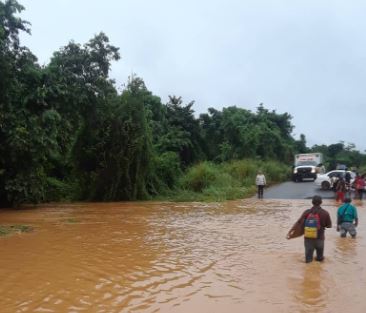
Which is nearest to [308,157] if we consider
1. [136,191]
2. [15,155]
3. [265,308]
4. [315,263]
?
[136,191]

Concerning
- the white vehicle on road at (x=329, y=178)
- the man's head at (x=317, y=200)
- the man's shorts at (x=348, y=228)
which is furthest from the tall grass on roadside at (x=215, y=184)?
the man's head at (x=317, y=200)

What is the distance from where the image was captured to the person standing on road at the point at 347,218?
1284cm

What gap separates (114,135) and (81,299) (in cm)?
2015

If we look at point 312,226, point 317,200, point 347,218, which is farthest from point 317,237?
point 347,218

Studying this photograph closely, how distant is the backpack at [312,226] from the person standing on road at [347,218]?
291cm

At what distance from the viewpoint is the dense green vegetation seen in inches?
859

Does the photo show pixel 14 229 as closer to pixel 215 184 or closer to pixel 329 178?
pixel 215 184

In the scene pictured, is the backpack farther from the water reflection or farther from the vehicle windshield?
the vehicle windshield

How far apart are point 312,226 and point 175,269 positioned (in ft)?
9.93

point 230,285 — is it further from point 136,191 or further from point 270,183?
point 270,183

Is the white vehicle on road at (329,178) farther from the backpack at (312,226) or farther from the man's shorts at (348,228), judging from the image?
the backpack at (312,226)

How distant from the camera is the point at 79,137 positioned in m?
28.1

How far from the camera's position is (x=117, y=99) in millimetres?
27312

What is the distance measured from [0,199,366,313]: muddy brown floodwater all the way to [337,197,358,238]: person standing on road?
304 mm
